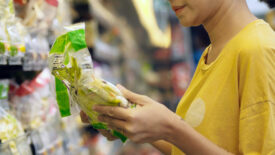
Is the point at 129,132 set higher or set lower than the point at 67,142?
higher

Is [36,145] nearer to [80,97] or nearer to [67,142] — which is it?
[67,142]

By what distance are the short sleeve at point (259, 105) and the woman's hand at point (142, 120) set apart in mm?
175

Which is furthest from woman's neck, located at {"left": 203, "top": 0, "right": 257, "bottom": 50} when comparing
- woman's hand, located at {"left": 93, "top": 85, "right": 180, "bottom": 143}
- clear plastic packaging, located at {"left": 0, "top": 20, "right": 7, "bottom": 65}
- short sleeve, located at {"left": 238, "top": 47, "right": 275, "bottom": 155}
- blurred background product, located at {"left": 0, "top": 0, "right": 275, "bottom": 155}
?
clear plastic packaging, located at {"left": 0, "top": 20, "right": 7, "bottom": 65}

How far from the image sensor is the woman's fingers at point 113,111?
64 cm

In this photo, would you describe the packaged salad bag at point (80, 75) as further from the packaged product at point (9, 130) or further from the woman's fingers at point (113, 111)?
the packaged product at point (9, 130)

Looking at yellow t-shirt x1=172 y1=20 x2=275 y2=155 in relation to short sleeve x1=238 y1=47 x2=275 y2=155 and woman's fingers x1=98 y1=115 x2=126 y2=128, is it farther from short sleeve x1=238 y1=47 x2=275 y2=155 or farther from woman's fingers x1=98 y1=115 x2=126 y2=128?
woman's fingers x1=98 y1=115 x2=126 y2=128

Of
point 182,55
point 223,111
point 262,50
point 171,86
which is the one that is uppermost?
point 262,50

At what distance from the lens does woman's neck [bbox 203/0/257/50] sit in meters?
0.81

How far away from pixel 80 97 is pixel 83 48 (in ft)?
0.38

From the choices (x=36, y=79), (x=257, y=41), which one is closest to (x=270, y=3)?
(x=257, y=41)

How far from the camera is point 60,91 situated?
2.68 feet

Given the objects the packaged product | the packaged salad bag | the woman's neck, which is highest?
the woman's neck

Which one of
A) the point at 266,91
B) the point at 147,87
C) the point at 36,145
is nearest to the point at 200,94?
the point at 266,91

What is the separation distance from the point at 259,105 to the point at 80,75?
41 cm
